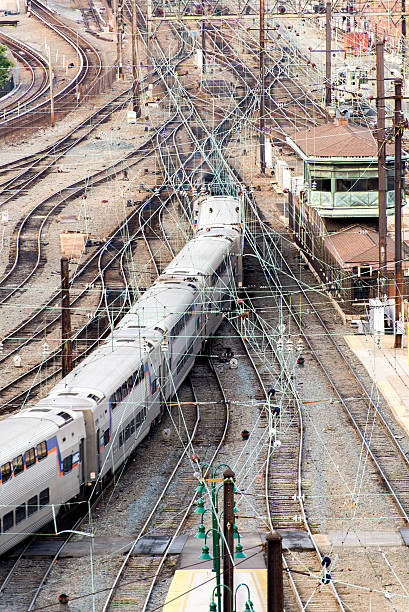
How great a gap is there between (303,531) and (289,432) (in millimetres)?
7163

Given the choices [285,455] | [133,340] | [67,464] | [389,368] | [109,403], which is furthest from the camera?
[389,368]

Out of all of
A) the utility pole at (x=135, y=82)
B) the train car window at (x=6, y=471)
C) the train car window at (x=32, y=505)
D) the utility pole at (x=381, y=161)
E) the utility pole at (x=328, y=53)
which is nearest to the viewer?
the train car window at (x=6, y=471)

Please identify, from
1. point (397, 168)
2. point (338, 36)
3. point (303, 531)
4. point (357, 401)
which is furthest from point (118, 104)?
point (303, 531)

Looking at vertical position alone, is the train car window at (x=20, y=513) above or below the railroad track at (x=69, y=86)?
below

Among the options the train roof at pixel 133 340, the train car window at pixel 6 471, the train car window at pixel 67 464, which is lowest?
the train car window at pixel 67 464

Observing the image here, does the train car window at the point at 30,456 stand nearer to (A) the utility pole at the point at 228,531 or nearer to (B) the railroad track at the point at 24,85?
(A) the utility pole at the point at 228,531

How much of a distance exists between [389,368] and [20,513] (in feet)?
61.0

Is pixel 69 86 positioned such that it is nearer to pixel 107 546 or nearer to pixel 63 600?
pixel 107 546

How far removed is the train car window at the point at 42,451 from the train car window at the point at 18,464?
68 cm

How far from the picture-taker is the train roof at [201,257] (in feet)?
140

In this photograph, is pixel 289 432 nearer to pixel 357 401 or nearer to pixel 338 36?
pixel 357 401

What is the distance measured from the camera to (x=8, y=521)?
85.0ft

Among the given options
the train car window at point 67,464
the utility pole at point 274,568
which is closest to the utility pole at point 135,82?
the train car window at point 67,464

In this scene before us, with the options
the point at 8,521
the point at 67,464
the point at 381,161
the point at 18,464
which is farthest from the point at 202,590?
the point at 381,161
